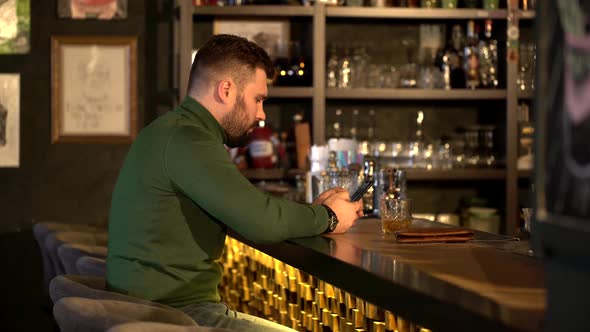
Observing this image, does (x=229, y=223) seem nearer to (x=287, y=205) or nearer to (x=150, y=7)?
(x=287, y=205)

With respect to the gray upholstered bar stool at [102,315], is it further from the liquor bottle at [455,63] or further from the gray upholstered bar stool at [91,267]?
the liquor bottle at [455,63]

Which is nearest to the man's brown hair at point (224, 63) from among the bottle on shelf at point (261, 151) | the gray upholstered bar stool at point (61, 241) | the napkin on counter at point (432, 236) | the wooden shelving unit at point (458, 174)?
the napkin on counter at point (432, 236)

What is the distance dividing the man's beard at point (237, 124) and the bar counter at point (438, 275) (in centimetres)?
35

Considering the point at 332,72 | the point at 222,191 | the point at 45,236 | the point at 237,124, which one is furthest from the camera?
the point at 332,72

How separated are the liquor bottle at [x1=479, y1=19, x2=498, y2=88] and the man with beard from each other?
10.6ft

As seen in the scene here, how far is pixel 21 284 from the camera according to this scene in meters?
6.02

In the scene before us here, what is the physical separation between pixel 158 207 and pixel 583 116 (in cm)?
163

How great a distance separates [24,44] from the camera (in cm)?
592

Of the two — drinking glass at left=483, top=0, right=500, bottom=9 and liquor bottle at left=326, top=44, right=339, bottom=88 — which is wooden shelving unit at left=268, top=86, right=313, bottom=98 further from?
drinking glass at left=483, top=0, right=500, bottom=9

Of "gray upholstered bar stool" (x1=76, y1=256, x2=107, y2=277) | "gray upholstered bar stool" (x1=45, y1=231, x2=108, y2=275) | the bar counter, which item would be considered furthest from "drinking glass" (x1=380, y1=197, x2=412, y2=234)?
"gray upholstered bar stool" (x1=45, y1=231, x2=108, y2=275)

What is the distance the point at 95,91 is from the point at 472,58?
233 centimetres

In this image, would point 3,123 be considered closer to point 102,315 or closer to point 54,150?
point 54,150

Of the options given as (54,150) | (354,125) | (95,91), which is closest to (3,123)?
(54,150)

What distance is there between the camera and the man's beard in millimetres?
3027
